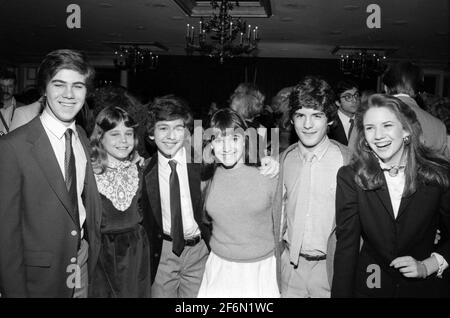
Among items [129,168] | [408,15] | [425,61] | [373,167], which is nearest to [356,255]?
[373,167]

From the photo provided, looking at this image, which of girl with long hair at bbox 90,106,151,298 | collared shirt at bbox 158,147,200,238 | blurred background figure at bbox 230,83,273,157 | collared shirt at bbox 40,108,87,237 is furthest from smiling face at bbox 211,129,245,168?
blurred background figure at bbox 230,83,273,157

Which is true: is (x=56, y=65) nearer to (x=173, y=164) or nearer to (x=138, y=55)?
(x=173, y=164)

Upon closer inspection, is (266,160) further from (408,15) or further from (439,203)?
(408,15)

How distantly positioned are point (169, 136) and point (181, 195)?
350mm

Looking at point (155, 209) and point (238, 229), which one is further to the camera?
point (155, 209)

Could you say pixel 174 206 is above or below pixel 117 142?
below

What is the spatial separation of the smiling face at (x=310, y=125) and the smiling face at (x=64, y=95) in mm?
1122

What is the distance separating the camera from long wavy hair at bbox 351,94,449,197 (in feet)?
6.34

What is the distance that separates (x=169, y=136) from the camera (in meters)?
2.46

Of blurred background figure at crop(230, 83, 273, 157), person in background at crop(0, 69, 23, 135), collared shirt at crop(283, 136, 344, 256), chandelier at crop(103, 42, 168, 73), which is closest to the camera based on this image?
collared shirt at crop(283, 136, 344, 256)

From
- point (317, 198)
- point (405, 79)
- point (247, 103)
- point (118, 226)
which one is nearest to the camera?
point (317, 198)

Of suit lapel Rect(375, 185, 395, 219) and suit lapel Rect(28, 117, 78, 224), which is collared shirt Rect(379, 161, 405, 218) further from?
suit lapel Rect(28, 117, 78, 224)

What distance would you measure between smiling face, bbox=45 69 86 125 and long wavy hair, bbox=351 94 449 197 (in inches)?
53.8

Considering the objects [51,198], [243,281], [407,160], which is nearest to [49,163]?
[51,198]
